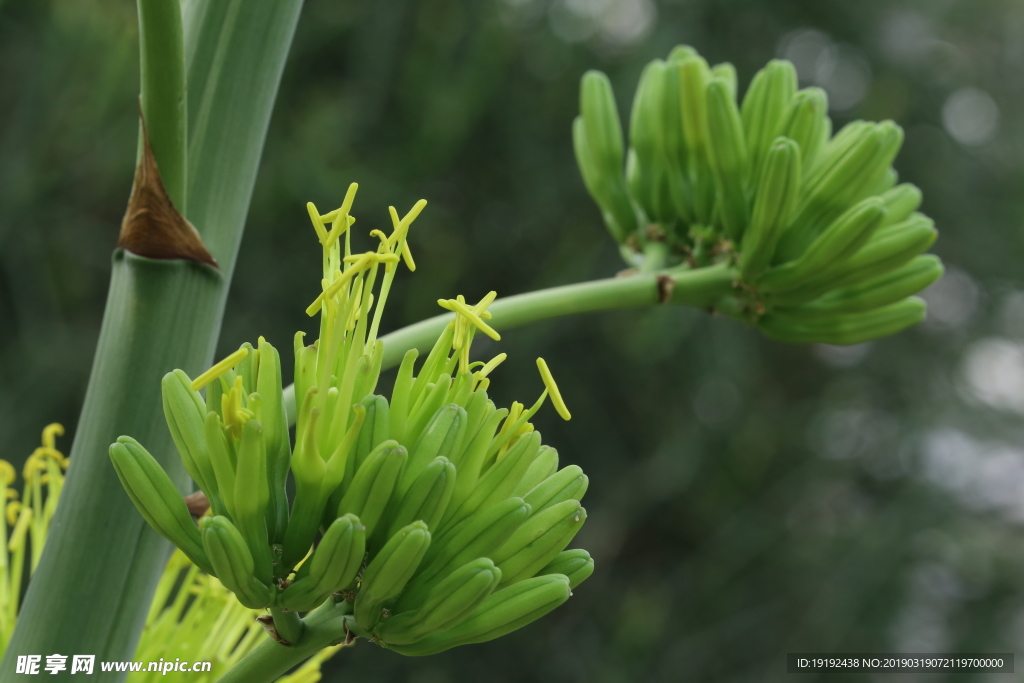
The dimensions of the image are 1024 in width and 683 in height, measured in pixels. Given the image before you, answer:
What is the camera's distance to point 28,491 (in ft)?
1.44

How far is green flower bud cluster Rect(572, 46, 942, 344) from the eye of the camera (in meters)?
0.45

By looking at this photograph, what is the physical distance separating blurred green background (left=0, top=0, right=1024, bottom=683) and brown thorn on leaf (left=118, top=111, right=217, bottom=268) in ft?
4.85

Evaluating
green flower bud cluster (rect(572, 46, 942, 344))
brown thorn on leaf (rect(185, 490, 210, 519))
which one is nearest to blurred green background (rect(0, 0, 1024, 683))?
green flower bud cluster (rect(572, 46, 942, 344))

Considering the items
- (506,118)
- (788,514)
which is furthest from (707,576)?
(506,118)

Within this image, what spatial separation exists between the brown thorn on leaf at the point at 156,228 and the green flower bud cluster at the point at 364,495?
6 cm

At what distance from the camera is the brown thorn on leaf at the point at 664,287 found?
0.44 metres

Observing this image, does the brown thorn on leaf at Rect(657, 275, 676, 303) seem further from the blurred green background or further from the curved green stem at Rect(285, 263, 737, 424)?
the blurred green background

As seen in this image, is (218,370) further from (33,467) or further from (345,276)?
(33,467)

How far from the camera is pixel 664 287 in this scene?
1.46 feet

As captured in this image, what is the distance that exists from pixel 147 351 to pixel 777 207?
0.30 meters

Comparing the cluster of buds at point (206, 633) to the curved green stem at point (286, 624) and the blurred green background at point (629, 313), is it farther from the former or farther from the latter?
the blurred green background at point (629, 313)

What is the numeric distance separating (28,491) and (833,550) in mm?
1867

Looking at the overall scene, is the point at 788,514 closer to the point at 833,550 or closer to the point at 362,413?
the point at 833,550

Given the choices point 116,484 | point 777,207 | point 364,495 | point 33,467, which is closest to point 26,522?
point 33,467
